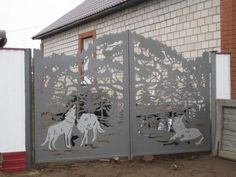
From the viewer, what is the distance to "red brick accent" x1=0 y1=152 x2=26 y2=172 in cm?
668

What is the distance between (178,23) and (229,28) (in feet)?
6.64

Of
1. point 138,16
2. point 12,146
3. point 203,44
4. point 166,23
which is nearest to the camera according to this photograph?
point 12,146

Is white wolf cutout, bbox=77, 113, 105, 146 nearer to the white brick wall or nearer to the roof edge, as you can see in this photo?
the white brick wall

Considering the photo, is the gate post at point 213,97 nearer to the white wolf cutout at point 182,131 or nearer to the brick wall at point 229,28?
the white wolf cutout at point 182,131

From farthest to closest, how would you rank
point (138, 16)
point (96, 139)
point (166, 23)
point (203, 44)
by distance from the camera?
point (138, 16), point (166, 23), point (203, 44), point (96, 139)

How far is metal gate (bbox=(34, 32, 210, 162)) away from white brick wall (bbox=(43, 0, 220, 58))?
5.06ft

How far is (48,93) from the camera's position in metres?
7.04

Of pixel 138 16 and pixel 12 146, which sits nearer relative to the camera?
pixel 12 146

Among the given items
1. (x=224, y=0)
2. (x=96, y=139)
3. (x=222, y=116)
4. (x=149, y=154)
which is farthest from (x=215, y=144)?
(x=224, y=0)

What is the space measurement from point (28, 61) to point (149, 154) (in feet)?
8.57

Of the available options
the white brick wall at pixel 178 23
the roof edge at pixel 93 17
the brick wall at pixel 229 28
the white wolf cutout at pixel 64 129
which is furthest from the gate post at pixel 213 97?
the roof edge at pixel 93 17

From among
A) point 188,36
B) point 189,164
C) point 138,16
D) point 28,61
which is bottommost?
point 189,164

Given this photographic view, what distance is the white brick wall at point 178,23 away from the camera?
9.61m

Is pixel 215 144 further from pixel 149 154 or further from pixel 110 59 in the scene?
pixel 110 59
